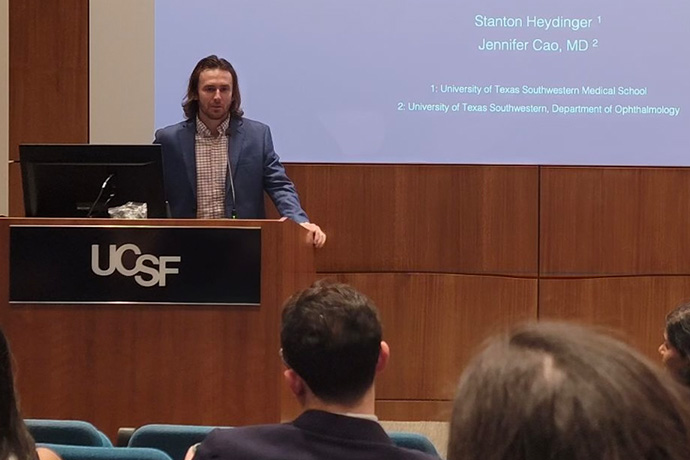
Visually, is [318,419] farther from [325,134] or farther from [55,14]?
[55,14]

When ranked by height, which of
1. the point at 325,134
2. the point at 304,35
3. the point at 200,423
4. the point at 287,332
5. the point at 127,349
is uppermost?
the point at 304,35

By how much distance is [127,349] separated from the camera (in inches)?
134

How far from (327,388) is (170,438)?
0.76 meters

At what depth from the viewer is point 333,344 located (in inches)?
79.3

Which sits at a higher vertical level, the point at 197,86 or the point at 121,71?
the point at 121,71

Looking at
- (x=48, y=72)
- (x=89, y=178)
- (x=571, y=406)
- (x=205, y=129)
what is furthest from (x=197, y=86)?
(x=571, y=406)

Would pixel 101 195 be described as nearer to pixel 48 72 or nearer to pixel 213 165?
pixel 213 165

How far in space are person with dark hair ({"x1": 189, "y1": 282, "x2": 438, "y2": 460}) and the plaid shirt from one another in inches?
99.2

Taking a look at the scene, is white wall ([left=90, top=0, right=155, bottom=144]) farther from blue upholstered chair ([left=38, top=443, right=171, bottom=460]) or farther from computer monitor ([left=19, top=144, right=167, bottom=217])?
blue upholstered chair ([left=38, top=443, right=171, bottom=460])

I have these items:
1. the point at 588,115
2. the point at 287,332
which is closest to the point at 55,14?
the point at 588,115

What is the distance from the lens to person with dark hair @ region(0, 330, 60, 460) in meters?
1.71

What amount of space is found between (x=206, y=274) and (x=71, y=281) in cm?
46

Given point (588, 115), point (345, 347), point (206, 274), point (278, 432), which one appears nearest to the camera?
point (278, 432)

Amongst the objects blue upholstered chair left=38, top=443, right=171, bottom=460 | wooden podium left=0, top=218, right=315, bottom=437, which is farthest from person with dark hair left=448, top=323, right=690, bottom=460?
wooden podium left=0, top=218, right=315, bottom=437
